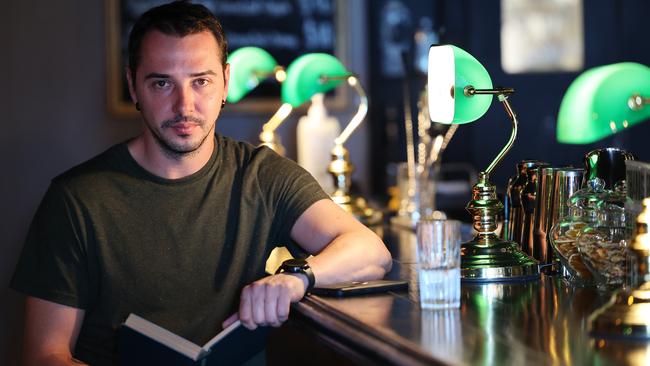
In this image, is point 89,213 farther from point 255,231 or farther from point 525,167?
point 525,167

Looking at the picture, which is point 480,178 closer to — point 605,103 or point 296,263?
point 605,103

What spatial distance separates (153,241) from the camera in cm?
203

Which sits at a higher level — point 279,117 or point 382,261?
point 279,117

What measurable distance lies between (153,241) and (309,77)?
95cm

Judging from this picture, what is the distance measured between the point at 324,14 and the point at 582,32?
1533 millimetres

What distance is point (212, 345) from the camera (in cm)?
167

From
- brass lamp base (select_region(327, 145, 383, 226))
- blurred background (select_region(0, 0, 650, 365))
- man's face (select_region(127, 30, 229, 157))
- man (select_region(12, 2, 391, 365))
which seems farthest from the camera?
blurred background (select_region(0, 0, 650, 365))

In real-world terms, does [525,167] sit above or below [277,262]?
above

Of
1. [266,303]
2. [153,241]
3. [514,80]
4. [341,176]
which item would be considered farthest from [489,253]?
[514,80]

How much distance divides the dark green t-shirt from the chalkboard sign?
189cm

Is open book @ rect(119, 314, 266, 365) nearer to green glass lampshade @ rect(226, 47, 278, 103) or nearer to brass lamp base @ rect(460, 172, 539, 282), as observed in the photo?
brass lamp base @ rect(460, 172, 539, 282)

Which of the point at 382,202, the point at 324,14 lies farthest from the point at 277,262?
the point at 324,14

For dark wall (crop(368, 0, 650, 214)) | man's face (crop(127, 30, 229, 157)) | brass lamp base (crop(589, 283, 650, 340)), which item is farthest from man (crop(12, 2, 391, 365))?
dark wall (crop(368, 0, 650, 214))

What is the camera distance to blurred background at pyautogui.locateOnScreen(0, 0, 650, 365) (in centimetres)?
377
